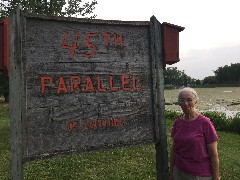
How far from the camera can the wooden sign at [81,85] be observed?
2807 mm

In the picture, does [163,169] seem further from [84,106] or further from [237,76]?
[237,76]

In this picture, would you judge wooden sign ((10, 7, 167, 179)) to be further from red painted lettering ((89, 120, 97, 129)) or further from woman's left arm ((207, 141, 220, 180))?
woman's left arm ((207, 141, 220, 180))

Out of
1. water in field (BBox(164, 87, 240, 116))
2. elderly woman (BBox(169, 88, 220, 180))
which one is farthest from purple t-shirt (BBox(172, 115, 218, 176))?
water in field (BBox(164, 87, 240, 116))

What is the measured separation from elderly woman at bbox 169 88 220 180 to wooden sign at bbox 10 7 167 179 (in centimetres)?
32

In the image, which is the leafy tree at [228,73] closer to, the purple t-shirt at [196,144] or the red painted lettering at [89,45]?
the purple t-shirt at [196,144]

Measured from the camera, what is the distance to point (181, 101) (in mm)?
3338

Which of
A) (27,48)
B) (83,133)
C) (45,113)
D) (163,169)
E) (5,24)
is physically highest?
(5,24)

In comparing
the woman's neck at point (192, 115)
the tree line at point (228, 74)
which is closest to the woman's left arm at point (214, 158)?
the woman's neck at point (192, 115)

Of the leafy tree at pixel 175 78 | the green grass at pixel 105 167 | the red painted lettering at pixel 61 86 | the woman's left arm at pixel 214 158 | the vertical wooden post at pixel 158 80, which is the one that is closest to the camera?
the red painted lettering at pixel 61 86

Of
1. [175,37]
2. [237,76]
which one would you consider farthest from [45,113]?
[237,76]

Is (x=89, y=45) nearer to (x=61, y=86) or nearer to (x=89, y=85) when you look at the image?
(x=89, y=85)

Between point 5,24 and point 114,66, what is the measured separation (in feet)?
3.73

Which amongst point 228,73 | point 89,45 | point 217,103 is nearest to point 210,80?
point 228,73

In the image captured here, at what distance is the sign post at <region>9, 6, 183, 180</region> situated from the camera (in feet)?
9.21
